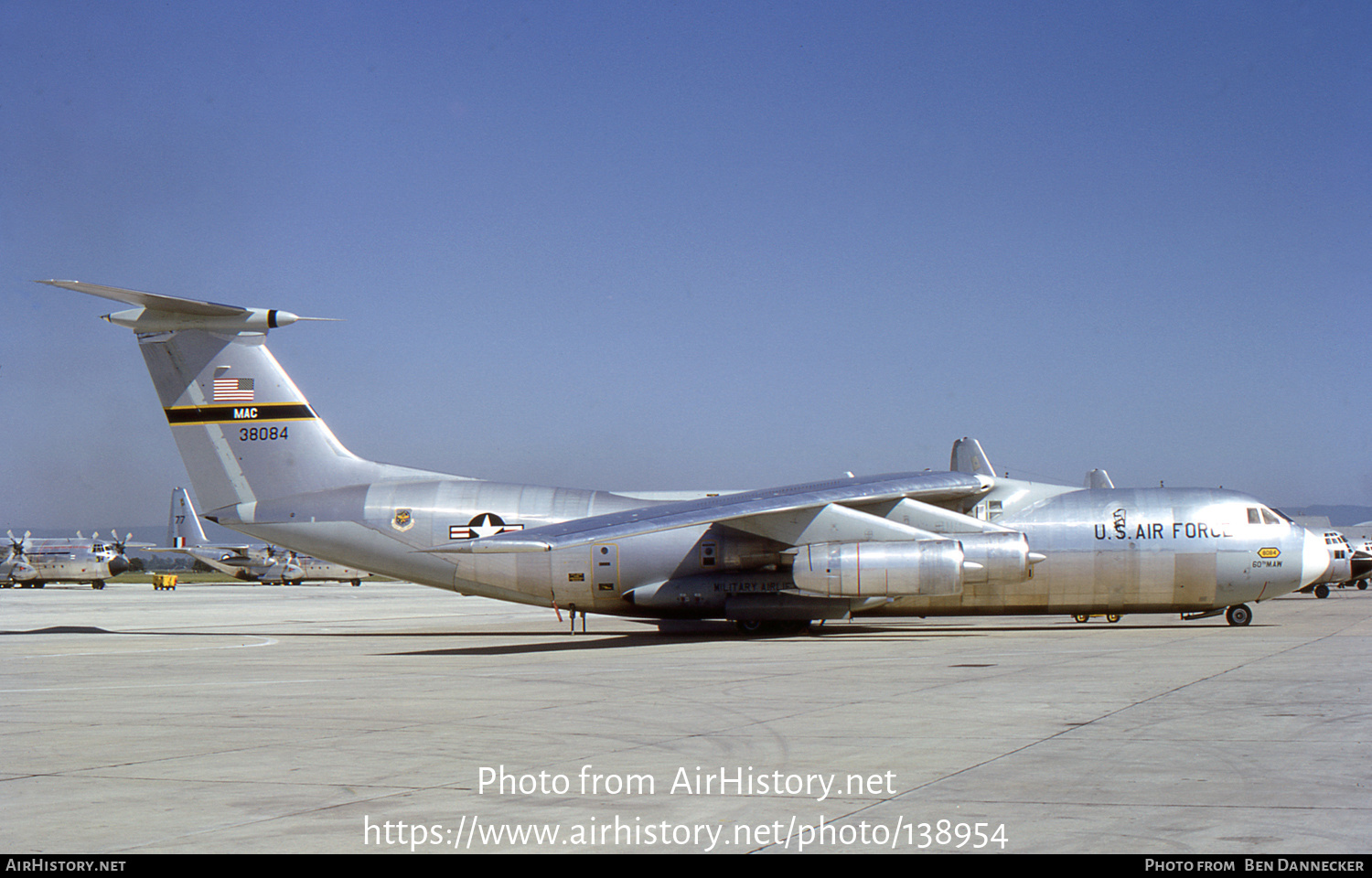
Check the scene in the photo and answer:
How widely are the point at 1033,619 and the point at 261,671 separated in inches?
796

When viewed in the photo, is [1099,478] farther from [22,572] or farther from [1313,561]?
[22,572]

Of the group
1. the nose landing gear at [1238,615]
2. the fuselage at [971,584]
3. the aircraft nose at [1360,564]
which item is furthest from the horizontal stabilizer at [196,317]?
the aircraft nose at [1360,564]

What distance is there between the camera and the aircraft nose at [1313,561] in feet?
79.8

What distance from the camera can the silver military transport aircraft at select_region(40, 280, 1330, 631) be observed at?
77.6ft

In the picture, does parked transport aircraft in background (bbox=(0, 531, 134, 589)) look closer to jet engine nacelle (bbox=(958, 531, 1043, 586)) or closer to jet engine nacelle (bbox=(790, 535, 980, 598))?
jet engine nacelle (bbox=(790, 535, 980, 598))

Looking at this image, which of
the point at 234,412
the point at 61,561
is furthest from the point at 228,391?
the point at 61,561

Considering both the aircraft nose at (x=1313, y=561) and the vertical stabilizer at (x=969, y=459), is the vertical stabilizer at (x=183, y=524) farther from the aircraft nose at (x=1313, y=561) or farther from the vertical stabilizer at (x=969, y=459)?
the aircraft nose at (x=1313, y=561)

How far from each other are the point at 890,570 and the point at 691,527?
3.99 m

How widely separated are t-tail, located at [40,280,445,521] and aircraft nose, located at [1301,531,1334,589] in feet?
63.8

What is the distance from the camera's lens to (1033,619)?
3072 centimetres

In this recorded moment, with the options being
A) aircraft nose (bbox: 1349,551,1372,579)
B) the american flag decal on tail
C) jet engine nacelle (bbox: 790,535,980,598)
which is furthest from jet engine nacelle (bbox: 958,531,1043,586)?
aircraft nose (bbox: 1349,551,1372,579)

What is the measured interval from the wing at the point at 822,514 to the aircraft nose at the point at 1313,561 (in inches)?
255

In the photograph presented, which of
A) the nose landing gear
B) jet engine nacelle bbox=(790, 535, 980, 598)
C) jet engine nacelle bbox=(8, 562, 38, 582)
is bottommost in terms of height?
jet engine nacelle bbox=(8, 562, 38, 582)

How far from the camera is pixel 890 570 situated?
22.1m
